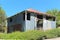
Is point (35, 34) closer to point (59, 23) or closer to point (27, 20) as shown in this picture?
point (27, 20)

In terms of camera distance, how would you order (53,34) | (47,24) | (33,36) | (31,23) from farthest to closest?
(47,24) < (31,23) < (53,34) < (33,36)

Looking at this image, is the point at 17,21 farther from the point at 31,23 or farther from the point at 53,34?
the point at 53,34

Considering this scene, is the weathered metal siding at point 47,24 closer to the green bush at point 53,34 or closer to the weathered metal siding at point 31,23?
the weathered metal siding at point 31,23

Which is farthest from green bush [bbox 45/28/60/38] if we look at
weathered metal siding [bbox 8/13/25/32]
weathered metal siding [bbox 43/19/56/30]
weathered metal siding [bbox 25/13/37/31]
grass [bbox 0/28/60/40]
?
weathered metal siding [bbox 43/19/56/30]

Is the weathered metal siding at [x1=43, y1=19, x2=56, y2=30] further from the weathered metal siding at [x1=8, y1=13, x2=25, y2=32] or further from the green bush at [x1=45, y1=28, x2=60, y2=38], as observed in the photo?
the green bush at [x1=45, y1=28, x2=60, y2=38]

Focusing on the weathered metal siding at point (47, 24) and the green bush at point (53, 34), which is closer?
the green bush at point (53, 34)

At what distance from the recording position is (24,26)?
3275 centimetres

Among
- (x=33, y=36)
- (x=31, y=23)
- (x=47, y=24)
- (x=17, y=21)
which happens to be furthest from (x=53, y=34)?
(x=17, y=21)

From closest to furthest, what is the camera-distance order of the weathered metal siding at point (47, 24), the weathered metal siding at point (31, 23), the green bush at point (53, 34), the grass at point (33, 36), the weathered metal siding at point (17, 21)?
the grass at point (33, 36), the green bush at point (53, 34), the weathered metal siding at point (31, 23), the weathered metal siding at point (17, 21), the weathered metal siding at point (47, 24)

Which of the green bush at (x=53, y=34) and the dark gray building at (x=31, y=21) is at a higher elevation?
the dark gray building at (x=31, y=21)

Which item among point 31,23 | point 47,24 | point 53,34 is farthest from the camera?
point 47,24

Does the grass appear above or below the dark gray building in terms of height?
below

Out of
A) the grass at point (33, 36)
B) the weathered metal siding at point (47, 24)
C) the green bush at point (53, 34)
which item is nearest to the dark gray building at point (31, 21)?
the weathered metal siding at point (47, 24)

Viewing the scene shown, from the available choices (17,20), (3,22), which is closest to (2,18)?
(3,22)
